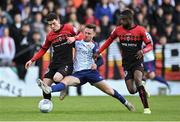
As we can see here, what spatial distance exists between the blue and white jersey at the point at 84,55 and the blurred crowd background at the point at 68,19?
798 centimetres

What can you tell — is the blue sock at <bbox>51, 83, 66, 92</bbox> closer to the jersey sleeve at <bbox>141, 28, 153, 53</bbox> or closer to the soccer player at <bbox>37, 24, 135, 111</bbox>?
the soccer player at <bbox>37, 24, 135, 111</bbox>

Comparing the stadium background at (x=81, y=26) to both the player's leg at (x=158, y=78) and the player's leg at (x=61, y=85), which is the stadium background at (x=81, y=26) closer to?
the player's leg at (x=158, y=78)

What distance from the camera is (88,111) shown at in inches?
648

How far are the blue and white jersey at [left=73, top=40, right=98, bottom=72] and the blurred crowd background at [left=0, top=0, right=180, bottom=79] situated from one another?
26.2ft

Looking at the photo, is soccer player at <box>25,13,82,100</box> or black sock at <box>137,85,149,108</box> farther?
soccer player at <box>25,13,82,100</box>

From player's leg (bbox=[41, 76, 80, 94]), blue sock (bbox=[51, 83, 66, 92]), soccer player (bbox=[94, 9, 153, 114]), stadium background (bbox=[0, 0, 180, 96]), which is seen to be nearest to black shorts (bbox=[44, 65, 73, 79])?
player's leg (bbox=[41, 76, 80, 94])

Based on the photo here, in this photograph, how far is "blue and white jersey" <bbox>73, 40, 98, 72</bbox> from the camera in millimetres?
16094

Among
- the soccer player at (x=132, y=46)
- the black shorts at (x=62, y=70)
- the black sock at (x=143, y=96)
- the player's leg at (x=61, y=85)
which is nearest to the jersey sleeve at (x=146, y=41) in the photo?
the soccer player at (x=132, y=46)

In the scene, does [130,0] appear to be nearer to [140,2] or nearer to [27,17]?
[140,2]

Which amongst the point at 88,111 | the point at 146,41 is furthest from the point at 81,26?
the point at 146,41

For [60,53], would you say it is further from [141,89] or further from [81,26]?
[81,26]

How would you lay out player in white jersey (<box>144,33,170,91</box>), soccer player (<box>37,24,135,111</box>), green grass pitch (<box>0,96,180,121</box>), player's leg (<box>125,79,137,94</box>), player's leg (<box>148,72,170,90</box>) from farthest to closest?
player's leg (<box>148,72,170,90</box>) < player in white jersey (<box>144,33,170,91</box>) < player's leg (<box>125,79,137,94</box>) < soccer player (<box>37,24,135,111</box>) < green grass pitch (<box>0,96,180,121</box>)

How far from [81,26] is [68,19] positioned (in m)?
1.29

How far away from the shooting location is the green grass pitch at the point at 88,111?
14.3m
